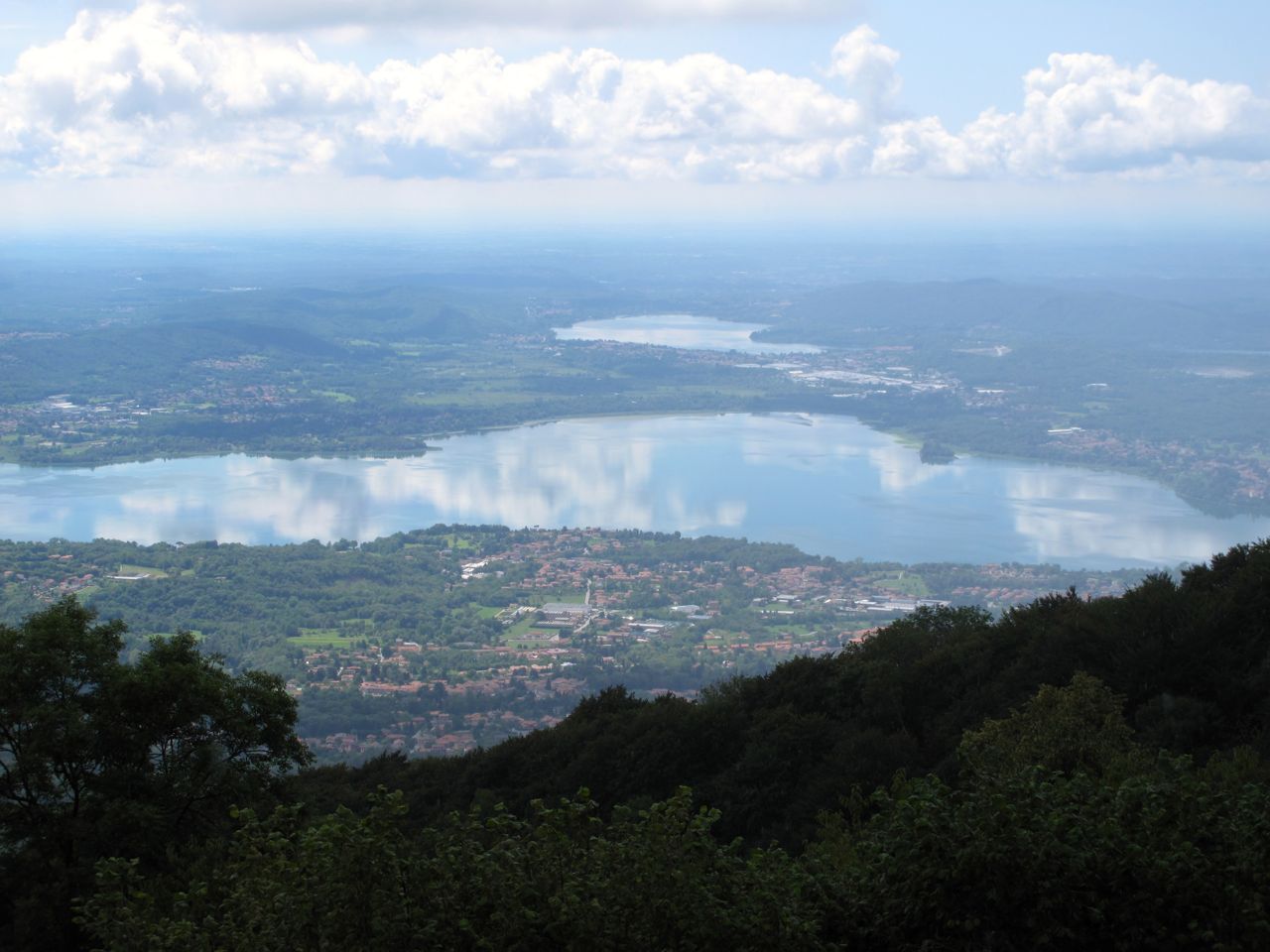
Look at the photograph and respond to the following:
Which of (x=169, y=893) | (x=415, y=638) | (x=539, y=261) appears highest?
(x=539, y=261)

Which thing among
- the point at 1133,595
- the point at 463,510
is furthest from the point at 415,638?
the point at 1133,595

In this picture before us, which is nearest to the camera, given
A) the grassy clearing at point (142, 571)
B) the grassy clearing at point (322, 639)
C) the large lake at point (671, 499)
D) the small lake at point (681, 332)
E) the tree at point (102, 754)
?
the tree at point (102, 754)

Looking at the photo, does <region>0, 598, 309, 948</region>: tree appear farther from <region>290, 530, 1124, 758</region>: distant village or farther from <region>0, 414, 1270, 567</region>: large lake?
<region>0, 414, 1270, 567</region>: large lake

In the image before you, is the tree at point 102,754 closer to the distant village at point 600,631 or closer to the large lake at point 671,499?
the distant village at point 600,631

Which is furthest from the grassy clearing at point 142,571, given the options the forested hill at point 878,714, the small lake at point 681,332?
the small lake at point 681,332

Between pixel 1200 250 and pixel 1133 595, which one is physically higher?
pixel 1200 250

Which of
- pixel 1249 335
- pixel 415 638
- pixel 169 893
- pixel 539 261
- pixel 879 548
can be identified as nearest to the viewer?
pixel 169 893

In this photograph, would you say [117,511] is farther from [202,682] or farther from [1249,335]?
[1249,335]
